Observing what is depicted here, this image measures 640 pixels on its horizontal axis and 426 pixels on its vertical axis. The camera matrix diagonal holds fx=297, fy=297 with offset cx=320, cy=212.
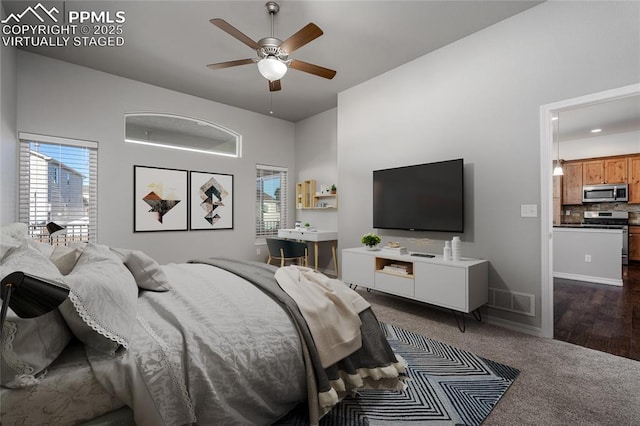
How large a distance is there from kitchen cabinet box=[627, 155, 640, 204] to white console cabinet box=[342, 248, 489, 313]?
565 centimetres

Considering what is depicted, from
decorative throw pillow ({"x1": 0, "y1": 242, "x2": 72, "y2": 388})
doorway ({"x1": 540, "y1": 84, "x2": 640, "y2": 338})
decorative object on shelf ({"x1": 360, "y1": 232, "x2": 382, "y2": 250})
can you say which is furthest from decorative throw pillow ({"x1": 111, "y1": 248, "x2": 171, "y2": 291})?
doorway ({"x1": 540, "y1": 84, "x2": 640, "y2": 338})

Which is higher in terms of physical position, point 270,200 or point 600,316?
point 270,200

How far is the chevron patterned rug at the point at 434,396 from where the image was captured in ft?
5.26

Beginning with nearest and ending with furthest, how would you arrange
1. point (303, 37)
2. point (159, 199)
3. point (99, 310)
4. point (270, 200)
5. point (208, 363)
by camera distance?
1. point (99, 310)
2. point (208, 363)
3. point (303, 37)
4. point (159, 199)
5. point (270, 200)

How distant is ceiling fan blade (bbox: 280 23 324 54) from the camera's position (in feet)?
7.16

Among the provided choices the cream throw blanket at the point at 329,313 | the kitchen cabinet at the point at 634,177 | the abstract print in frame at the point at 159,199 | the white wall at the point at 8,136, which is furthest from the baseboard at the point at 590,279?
the white wall at the point at 8,136

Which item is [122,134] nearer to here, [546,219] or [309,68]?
[309,68]

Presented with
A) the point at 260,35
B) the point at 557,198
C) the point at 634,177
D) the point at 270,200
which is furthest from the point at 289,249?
the point at 634,177

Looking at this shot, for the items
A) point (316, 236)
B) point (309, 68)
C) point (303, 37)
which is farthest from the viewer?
point (316, 236)

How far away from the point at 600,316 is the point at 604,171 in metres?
4.80

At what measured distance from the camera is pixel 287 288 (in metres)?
1.78

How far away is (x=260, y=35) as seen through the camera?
10.2 ft

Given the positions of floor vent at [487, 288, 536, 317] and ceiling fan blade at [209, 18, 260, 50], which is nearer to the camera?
ceiling fan blade at [209, 18, 260, 50]

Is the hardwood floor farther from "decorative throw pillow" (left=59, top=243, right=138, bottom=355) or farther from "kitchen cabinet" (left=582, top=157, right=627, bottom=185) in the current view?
"decorative throw pillow" (left=59, top=243, right=138, bottom=355)
